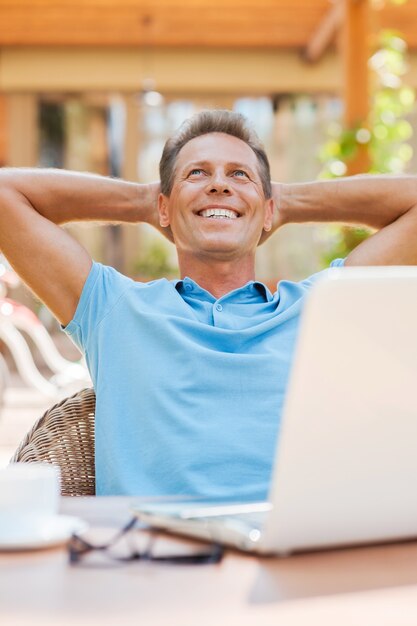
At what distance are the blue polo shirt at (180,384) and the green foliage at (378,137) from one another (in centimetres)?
408

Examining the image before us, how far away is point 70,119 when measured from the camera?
10117mm

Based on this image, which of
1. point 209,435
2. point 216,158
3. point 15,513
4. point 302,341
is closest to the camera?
point 302,341

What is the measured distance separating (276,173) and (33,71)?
262cm

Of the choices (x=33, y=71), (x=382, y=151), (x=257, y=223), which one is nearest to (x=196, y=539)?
(x=257, y=223)

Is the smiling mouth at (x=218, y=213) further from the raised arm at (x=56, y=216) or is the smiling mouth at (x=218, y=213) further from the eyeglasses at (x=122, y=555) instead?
the eyeglasses at (x=122, y=555)

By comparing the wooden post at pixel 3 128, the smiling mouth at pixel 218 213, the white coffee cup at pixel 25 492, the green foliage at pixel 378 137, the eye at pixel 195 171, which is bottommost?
the white coffee cup at pixel 25 492

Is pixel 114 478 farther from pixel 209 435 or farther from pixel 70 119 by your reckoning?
pixel 70 119

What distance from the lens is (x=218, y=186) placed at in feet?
5.99

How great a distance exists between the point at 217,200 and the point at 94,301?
1.07 ft

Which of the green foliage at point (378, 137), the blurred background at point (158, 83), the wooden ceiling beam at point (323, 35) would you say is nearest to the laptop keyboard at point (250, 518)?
the green foliage at point (378, 137)

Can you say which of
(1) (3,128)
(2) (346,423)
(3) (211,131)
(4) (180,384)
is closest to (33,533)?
(2) (346,423)

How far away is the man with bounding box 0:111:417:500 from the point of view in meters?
A: 1.47

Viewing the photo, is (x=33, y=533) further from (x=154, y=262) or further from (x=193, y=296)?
(x=154, y=262)

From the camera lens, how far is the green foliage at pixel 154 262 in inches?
388
